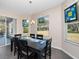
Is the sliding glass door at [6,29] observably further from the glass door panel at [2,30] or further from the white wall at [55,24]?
the white wall at [55,24]

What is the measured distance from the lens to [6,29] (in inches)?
316

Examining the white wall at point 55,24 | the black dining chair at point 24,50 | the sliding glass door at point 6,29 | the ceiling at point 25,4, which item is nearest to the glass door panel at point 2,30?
the sliding glass door at point 6,29

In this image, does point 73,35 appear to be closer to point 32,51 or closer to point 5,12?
point 32,51

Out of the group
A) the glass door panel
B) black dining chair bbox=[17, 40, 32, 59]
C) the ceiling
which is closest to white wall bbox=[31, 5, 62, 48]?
the ceiling

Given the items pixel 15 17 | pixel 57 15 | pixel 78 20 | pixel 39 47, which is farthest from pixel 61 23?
pixel 15 17

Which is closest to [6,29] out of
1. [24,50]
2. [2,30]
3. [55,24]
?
[2,30]

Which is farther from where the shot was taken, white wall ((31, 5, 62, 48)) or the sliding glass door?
the sliding glass door

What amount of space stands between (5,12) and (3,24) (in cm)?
93

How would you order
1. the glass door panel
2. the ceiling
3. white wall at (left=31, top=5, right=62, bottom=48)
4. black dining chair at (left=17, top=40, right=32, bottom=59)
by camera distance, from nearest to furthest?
black dining chair at (left=17, top=40, right=32, bottom=59), the ceiling, white wall at (left=31, top=5, right=62, bottom=48), the glass door panel

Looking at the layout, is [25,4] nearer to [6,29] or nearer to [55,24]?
[55,24]

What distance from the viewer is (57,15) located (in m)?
6.77

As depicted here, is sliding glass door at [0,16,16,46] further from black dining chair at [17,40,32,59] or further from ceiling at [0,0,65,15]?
black dining chair at [17,40,32,59]

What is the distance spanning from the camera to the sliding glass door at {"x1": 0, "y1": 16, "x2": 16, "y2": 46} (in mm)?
7719

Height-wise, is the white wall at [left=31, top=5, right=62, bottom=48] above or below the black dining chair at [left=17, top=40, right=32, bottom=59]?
above
